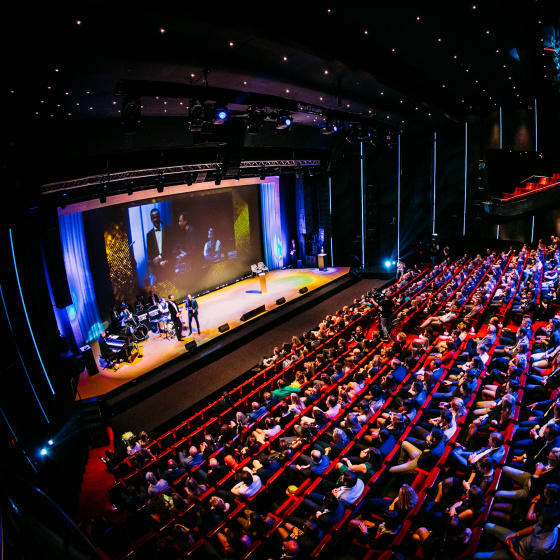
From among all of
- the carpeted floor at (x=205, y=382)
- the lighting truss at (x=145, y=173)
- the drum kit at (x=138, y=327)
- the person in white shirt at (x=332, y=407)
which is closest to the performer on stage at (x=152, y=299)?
the drum kit at (x=138, y=327)

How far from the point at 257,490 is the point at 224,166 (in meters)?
8.54

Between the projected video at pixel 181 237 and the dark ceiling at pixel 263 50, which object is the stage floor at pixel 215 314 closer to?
the projected video at pixel 181 237

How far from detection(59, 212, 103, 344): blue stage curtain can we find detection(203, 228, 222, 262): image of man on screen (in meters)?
4.44

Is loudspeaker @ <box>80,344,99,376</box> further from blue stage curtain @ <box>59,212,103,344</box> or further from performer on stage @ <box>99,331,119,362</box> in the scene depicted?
blue stage curtain @ <box>59,212,103,344</box>

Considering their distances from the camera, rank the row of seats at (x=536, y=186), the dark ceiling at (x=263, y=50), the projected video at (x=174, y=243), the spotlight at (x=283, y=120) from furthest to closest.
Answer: the row of seats at (x=536, y=186), the projected video at (x=174, y=243), the spotlight at (x=283, y=120), the dark ceiling at (x=263, y=50)

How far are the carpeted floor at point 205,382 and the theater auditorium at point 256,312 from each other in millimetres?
68

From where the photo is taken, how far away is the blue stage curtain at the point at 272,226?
16.3 meters

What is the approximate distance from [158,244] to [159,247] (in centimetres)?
10

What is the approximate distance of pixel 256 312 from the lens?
11.6 m

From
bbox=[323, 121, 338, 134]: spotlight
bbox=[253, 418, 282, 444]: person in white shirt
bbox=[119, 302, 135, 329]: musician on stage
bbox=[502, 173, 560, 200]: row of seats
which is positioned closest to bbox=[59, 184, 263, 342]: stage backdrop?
bbox=[119, 302, 135, 329]: musician on stage

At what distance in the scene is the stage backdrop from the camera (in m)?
10.5

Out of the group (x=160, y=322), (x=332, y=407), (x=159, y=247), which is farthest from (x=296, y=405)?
(x=159, y=247)

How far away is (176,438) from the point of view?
6.85 m

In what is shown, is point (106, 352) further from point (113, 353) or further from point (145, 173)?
point (145, 173)
